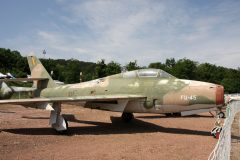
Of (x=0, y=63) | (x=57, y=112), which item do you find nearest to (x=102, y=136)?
(x=57, y=112)

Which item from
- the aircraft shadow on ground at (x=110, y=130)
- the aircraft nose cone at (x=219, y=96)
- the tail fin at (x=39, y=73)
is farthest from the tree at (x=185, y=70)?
the aircraft nose cone at (x=219, y=96)

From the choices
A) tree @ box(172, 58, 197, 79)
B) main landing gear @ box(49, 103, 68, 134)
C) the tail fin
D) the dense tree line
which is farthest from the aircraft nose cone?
tree @ box(172, 58, 197, 79)

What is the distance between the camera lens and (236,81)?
88188 millimetres

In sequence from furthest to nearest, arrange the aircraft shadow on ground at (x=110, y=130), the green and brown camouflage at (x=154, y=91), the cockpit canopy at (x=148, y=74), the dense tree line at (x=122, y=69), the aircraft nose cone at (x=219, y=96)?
the dense tree line at (x=122, y=69) → the cockpit canopy at (x=148, y=74) → the aircraft shadow on ground at (x=110, y=130) → the green and brown camouflage at (x=154, y=91) → the aircraft nose cone at (x=219, y=96)

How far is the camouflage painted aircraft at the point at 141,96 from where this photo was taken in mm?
12672

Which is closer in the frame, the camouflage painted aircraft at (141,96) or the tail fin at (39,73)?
the camouflage painted aircraft at (141,96)

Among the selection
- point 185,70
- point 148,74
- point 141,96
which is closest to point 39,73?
point 148,74

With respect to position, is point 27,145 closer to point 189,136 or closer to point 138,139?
point 138,139

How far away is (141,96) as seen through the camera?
45.3ft

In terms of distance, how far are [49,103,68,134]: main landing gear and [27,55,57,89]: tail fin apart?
5255mm

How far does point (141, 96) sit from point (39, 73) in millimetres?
8390

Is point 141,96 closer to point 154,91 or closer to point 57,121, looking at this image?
point 154,91

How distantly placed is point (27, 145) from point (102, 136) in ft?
10.9

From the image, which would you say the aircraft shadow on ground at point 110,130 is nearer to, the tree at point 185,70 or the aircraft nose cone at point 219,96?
the aircraft nose cone at point 219,96
